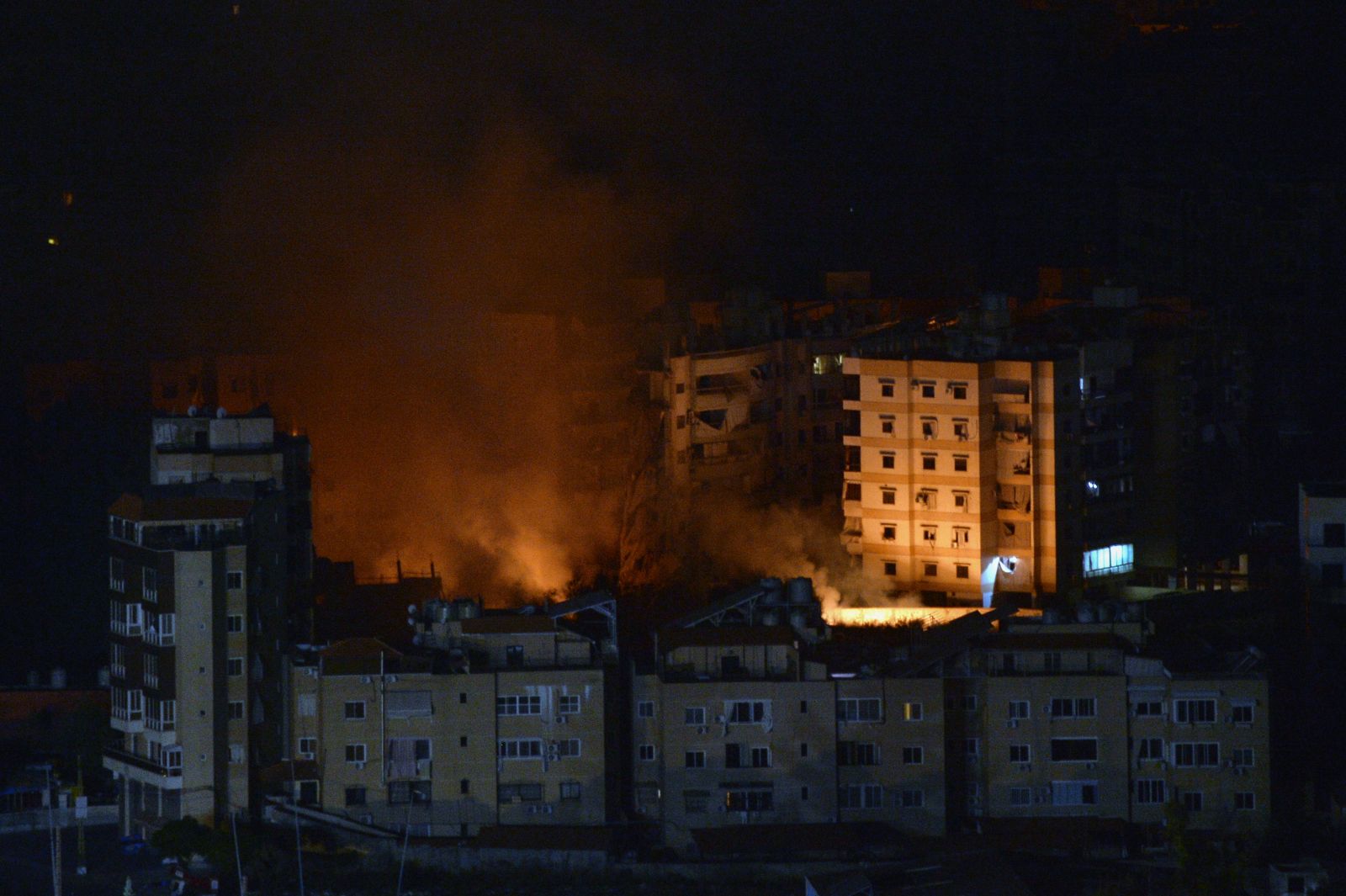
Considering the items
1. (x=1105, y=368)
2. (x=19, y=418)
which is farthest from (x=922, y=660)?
(x=19, y=418)

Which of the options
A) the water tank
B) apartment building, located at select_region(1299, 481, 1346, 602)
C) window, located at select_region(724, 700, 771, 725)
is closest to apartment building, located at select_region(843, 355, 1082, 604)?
apartment building, located at select_region(1299, 481, 1346, 602)

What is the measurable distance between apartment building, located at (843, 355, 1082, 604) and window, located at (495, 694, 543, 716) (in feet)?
17.2

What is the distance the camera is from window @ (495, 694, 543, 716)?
18297 mm

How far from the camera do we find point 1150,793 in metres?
18.4

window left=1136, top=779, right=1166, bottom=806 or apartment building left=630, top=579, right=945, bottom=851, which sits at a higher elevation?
apartment building left=630, top=579, right=945, bottom=851

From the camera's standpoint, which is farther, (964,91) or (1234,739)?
(964,91)

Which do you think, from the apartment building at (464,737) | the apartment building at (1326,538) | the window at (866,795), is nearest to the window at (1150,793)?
the window at (866,795)

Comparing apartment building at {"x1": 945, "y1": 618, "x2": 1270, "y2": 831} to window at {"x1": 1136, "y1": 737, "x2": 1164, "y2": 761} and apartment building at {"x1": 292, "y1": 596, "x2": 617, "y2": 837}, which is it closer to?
window at {"x1": 1136, "y1": 737, "x2": 1164, "y2": 761}

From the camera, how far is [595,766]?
60.4 feet

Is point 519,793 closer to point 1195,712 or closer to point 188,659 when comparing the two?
point 188,659

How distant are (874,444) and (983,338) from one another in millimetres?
1131

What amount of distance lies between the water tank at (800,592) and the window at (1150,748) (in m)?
2.43

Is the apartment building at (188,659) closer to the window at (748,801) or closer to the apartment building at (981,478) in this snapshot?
the window at (748,801)

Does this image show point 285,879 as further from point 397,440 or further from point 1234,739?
point 397,440
